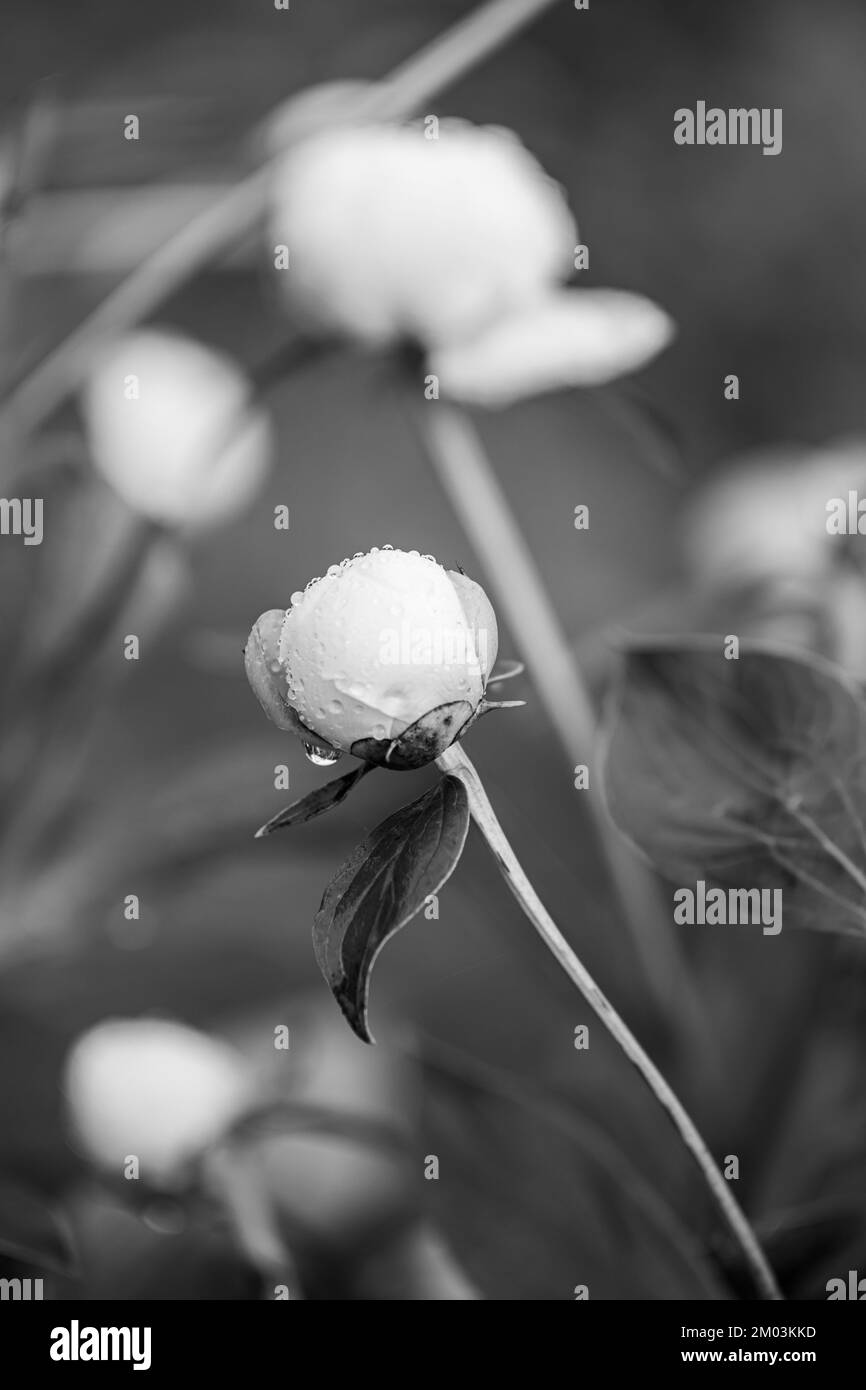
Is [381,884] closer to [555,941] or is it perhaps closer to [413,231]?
[555,941]

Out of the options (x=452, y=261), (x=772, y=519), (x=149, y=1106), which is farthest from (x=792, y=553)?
(x=149, y=1106)

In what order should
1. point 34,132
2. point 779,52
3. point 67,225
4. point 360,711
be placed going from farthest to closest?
point 779,52 < point 67,225 < point 34,132 < point 360,711

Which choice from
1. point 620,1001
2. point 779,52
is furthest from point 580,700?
point 779,52

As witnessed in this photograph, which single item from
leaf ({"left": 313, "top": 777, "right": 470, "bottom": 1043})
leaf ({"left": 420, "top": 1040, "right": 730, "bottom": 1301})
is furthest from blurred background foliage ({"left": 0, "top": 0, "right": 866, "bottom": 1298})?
leaf ({"left": 313, "top": 777, "right": 470, "bottom": 1043})

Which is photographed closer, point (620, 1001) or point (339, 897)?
point (339, 897)

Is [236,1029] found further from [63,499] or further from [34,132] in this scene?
[34,132]
